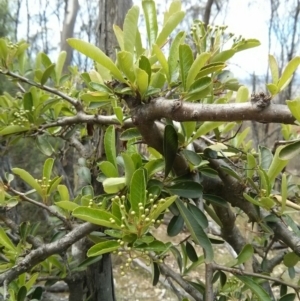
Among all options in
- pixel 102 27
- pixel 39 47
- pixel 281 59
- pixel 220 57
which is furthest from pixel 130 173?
pixel 39 47

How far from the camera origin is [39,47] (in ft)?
21.8

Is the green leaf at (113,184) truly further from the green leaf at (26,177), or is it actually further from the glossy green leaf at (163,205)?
the green leaf at (26,177)

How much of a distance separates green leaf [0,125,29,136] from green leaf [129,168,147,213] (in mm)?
448

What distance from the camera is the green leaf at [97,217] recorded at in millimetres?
389

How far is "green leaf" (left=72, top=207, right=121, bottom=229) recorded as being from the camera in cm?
39

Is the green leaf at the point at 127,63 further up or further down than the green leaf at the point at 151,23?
further down

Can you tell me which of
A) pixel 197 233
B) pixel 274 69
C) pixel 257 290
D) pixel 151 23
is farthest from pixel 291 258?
pixel 151 23

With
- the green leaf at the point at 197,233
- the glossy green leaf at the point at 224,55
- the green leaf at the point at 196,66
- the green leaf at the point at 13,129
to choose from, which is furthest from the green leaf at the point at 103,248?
the green leaf at the point at 13,129

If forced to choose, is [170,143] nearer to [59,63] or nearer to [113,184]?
[113,184]

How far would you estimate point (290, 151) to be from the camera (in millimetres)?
401

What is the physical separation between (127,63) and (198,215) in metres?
0.23

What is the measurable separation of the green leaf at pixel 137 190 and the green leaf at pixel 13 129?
17.6 inches

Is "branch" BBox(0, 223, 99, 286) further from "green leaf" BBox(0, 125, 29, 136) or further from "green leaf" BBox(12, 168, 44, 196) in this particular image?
"green leaf" BBox(0, 125, 29, 136)

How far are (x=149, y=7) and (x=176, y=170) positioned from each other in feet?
0.79
